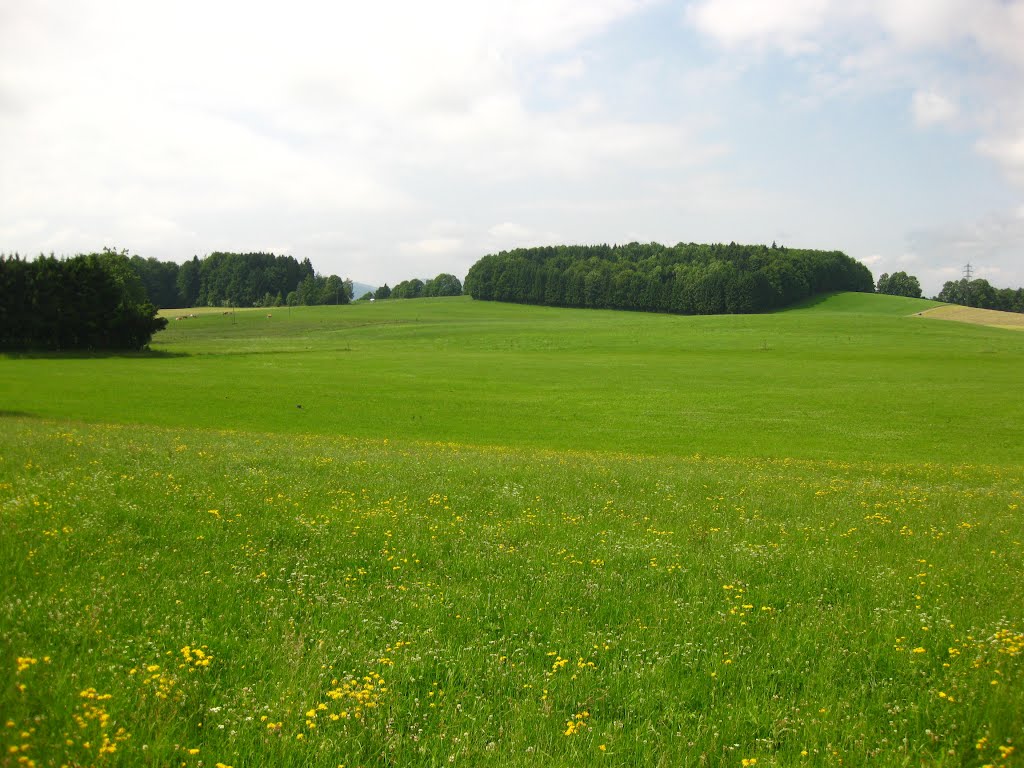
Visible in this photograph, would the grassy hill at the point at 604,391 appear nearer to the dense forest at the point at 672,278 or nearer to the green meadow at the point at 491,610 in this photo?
the green meadow at the point at 491,610

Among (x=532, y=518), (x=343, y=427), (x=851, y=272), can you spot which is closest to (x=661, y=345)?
(x=343, y=427)

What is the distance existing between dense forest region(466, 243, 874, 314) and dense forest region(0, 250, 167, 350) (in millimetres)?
112227

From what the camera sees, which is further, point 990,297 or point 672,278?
point 990,297

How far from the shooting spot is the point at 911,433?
3278cm

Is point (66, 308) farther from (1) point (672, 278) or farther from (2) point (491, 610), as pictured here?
(1) point (672, 278)

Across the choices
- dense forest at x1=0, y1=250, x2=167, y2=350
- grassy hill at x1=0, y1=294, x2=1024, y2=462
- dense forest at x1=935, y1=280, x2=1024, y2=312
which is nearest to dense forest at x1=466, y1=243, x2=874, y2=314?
dense forest at x1=935, y1=280, x2=1024, y2=312

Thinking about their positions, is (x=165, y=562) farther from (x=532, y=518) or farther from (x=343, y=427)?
(x=343, y=427)

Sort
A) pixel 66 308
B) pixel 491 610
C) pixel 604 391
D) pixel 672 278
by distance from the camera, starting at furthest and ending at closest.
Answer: pixel 672 278, pixel 66 308, pixel 604 391, pixel 491 610

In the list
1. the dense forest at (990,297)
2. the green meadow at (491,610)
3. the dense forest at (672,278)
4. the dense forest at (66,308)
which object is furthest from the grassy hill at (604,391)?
the dense forest at (990,297)

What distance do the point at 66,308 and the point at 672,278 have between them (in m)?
125

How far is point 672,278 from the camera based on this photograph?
6270 inches

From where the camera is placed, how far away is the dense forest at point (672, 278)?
494 ft

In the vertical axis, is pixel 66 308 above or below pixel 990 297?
below

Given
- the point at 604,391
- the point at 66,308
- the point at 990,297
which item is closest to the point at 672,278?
the point at 990,297
